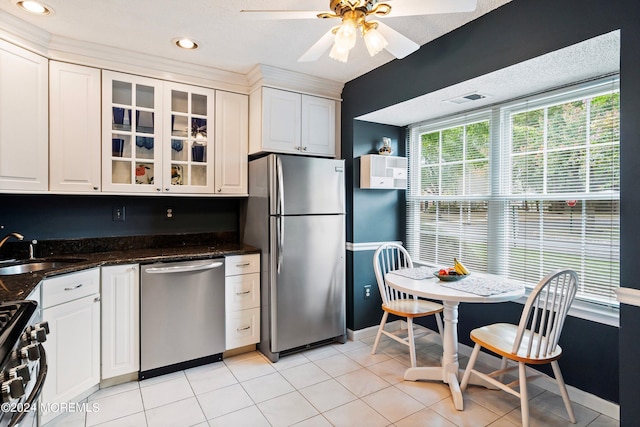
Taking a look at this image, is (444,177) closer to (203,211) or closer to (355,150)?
(355,150)

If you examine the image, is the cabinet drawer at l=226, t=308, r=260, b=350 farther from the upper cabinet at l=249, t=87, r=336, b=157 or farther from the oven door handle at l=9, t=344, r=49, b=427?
the oven door handle at l=9, t=344, r=49, b=427

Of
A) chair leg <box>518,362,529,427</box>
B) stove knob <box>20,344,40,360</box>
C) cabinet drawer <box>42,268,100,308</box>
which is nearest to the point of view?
stove knob <box>20,344,40,360</box>

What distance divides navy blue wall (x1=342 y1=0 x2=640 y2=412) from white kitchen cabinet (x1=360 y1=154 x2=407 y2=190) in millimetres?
132

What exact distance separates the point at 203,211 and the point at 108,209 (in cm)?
78

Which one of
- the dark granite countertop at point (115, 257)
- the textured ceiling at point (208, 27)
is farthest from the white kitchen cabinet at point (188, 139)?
Result: the dark granite countertop at point (115, 257)

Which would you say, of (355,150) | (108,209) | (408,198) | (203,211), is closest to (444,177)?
(408,198)

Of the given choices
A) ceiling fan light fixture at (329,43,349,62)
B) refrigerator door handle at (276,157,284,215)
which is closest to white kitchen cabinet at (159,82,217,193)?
refrigerator door handle at (276,157,284,215)

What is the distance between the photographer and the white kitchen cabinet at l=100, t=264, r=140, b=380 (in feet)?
7.85

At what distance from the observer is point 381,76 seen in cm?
299

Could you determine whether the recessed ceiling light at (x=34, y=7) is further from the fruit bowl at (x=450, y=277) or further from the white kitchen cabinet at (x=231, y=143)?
the fruit bowl at (x=450, y=277)

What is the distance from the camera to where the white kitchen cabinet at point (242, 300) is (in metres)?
2.89

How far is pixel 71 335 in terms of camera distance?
2.15 metres

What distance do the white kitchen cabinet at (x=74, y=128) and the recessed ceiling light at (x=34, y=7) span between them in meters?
0.40

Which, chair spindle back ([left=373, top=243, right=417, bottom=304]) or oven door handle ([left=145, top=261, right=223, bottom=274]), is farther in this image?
chair spindle back ([left=373, top=243, right=417, bottom=304])
